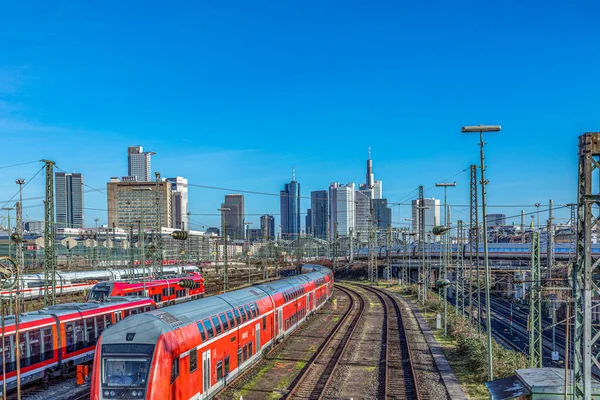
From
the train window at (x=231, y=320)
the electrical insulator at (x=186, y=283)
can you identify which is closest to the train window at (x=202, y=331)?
the train window at (x=231, y=320)

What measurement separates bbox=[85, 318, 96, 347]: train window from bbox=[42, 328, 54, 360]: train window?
2.40 metres

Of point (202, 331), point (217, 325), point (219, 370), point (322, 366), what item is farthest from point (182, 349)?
point (322, 366)

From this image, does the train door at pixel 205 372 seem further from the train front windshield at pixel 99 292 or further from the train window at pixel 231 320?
the train front windshield at pixel 99 292

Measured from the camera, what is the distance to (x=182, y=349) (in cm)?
1595

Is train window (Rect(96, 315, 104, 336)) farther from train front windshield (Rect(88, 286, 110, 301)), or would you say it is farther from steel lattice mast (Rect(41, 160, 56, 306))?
train front windshield (Rect(88, 286, 110, 301))

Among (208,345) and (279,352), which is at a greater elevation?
(208,345)

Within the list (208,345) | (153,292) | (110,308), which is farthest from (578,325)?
(153,292)

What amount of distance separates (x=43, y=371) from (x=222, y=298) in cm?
764

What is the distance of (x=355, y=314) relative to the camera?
45.6 meters

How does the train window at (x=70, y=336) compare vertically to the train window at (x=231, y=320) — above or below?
below

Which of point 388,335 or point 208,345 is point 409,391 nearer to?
point 208,345

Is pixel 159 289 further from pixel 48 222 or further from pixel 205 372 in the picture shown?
pixel 205 372

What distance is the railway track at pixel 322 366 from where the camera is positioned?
20.8 meters

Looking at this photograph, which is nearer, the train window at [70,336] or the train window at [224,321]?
the train window at [224,321]
